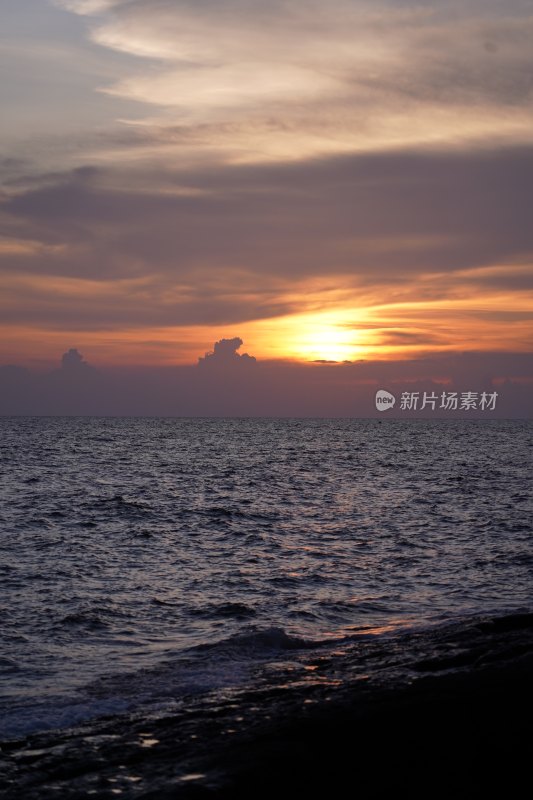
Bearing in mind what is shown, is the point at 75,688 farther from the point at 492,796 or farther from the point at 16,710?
the point at 492,796

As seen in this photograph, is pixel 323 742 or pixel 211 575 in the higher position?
pixel 323 742

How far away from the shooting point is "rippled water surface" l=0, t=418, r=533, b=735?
1639 centimetres

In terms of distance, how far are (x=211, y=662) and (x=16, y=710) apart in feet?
14.2

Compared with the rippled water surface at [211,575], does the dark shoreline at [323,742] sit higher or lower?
higher

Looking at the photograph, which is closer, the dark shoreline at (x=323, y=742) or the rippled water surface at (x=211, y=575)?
the dark shoreline at (x=323, y=742)

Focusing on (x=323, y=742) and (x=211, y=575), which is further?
(x=211, y=575)

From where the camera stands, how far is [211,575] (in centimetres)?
2706

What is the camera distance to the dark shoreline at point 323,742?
9.11 metres

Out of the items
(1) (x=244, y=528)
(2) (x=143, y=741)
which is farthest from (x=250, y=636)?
(1) (x=244, y=528)

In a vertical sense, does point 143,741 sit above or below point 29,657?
above

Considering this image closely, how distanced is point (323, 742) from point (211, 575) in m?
17.2

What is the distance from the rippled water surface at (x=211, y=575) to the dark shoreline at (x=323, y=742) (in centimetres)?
218

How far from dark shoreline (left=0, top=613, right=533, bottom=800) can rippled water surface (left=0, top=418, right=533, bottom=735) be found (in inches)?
85.7

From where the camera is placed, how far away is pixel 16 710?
13.7 meters
